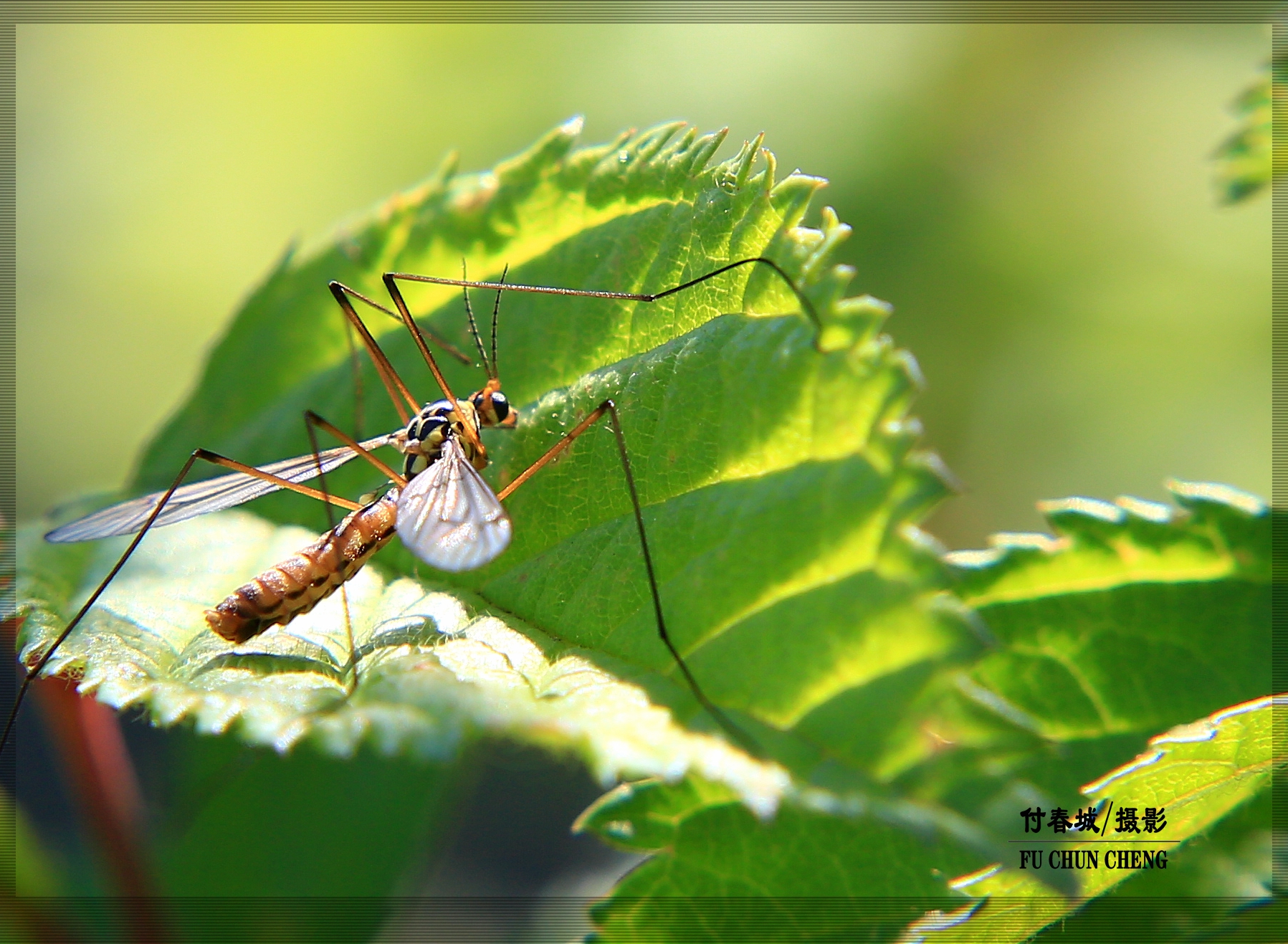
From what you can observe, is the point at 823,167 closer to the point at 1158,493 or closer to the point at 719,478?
the point at 1158,493

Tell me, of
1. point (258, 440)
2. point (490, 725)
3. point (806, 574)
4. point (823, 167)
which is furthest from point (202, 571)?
point (823, 167)

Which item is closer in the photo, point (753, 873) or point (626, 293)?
point (753, 873)

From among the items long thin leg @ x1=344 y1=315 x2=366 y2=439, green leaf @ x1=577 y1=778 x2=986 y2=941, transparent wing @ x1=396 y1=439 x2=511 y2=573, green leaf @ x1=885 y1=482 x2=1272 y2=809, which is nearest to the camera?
green leaf @ x1=577 y1=778 x2=986 y2=941

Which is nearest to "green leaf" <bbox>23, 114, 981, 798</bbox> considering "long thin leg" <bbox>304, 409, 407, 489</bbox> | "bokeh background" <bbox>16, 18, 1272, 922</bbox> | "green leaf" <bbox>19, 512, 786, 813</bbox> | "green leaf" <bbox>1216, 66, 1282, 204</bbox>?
"green leaf" <bbox>19, 512, 786, 813</bbox>

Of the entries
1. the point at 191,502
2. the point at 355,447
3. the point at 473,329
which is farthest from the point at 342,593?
the point at 473,329

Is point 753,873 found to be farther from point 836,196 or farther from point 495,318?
point 836,196

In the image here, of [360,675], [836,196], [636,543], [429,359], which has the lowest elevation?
[360,675]

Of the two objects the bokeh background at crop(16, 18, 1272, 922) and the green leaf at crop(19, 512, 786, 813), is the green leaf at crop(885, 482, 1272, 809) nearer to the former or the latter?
the green leaf at crop(19, 512, 786, 813)

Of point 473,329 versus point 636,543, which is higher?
point 473,329

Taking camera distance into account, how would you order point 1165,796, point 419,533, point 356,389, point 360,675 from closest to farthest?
point 1165,796, point 360,675, point 419,533, point 356,389
